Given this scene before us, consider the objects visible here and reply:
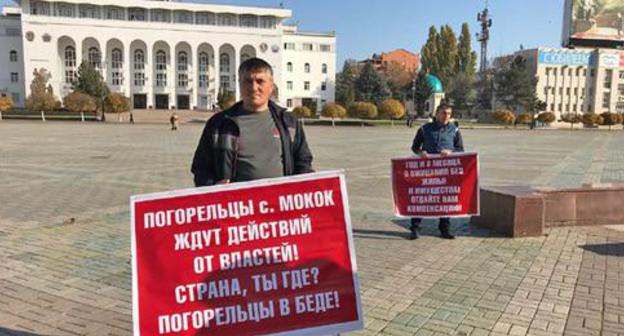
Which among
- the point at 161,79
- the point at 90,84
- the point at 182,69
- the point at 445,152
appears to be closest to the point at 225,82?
the point at 182,69

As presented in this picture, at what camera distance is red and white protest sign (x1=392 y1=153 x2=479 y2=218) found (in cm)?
690

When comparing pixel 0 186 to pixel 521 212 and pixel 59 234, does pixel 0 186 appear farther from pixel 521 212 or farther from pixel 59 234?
pixel 521 212

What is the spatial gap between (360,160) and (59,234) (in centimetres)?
1185

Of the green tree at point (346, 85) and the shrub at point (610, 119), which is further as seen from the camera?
the green tree at point (346, 85)

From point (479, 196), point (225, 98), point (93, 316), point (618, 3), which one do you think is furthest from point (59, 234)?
point (618, 3)

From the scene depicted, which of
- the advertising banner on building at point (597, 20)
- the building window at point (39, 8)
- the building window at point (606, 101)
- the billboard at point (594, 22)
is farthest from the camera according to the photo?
the building window at point (606, 101)

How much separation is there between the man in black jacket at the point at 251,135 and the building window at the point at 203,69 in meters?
85.6

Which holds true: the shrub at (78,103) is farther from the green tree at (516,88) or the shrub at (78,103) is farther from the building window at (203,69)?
the green tree at (516,88)

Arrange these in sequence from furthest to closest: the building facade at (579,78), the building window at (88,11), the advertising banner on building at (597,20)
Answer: the building facade at (579,78), the advertising banner on building at (597,20), the building window at (88,11)

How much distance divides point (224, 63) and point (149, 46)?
13.0 m

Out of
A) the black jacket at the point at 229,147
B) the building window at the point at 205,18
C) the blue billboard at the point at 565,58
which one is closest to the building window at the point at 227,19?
the building window at the point at 205,18

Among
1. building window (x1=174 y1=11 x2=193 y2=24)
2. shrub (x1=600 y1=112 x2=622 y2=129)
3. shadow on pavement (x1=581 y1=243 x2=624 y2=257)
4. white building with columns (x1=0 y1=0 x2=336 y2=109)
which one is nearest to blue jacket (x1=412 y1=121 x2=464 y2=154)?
shadow on pavement (x1=581 y1=243 x2=624 y2=257)

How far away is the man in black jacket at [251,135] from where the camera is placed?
306 centimetres

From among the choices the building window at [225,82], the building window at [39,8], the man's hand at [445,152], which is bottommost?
the man's hand at [445,152]
